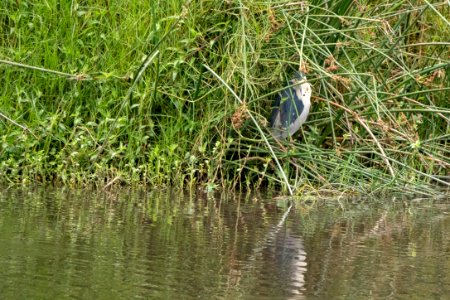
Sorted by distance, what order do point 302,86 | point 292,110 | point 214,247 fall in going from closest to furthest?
point 214,247 < point 292,110 < point 302,86

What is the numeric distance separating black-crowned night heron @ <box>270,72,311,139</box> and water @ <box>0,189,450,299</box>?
56cm

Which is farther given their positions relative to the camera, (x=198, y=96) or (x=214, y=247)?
(x=198, y=96)

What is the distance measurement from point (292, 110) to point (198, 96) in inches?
23.0

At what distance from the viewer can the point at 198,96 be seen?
6.63 meters

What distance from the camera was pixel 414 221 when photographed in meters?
5.69

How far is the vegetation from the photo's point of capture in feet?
20.7

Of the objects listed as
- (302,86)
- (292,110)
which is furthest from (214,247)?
(302,86)

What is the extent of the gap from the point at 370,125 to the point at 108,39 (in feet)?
5.67

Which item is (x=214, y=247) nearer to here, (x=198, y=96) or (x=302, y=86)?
(x=198, y=96)

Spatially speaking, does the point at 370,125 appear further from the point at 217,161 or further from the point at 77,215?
the point at 77,215

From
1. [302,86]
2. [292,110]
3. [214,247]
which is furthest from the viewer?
[302,86]

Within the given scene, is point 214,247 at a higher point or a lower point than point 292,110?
lower

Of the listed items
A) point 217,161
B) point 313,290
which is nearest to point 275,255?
point 313,290

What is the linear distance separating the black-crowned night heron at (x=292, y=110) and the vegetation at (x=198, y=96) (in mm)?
81
